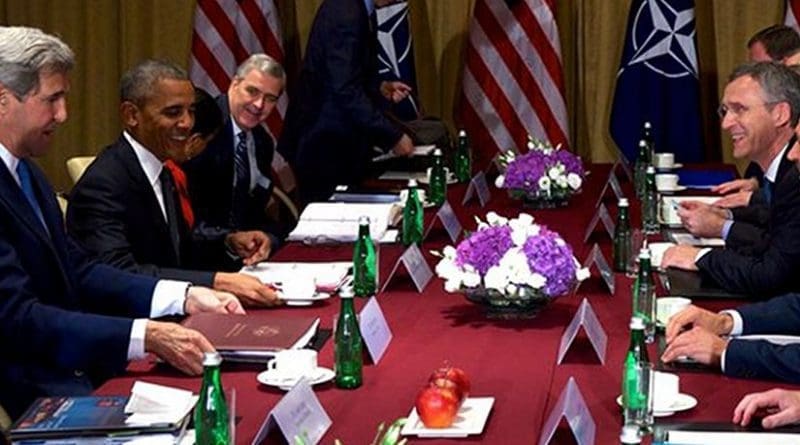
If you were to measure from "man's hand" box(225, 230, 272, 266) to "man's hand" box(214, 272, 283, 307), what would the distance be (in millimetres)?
848

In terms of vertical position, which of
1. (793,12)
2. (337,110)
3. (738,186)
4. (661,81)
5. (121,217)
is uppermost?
(793,12)

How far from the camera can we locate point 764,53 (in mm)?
5867

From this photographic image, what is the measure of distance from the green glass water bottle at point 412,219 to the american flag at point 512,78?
3.32 m

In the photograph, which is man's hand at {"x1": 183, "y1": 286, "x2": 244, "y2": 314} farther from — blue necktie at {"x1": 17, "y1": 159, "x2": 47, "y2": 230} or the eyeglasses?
the eyeglasses

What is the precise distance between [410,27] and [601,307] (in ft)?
15.3

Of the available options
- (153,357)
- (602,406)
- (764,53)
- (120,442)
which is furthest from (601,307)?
(764,53)

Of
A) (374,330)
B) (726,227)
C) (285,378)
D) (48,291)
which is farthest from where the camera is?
(726,227)

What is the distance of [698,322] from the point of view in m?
3.20

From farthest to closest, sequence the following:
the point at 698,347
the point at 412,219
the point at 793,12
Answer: the point at 793,12 → the point at 412,219 → the point at 698,347

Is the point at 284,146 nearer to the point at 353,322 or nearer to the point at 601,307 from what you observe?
the point at 601,307

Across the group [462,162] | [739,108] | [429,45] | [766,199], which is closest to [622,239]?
[739,108]

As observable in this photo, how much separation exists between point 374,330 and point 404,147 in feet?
9.98

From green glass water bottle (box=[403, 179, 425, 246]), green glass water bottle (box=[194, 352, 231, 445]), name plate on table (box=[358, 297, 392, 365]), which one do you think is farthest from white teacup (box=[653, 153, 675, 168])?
green glass water bottle (box=[194, 352, 231, 445])

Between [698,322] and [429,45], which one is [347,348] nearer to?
[698,322]
